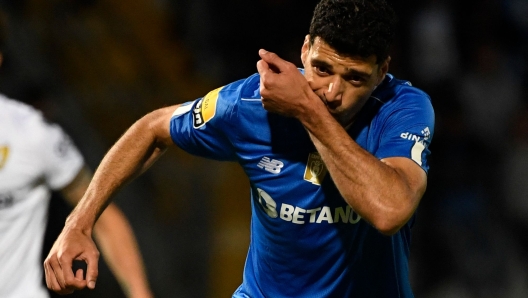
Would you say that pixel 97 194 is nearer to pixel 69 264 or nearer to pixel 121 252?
pixel 69 264

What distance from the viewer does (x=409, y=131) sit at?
2.78 meters

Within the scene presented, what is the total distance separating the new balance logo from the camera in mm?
3016

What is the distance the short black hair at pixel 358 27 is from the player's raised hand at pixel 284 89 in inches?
7.4

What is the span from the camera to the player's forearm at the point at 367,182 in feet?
8.25

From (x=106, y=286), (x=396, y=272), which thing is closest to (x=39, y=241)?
(x=396, y=272)

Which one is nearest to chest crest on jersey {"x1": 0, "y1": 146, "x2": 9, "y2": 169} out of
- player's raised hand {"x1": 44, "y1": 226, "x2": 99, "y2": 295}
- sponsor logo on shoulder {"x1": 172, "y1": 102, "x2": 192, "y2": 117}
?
sponsor logo on shoulder {"x1": 172, "y1": 102, "x2": 192, "y2": 117}

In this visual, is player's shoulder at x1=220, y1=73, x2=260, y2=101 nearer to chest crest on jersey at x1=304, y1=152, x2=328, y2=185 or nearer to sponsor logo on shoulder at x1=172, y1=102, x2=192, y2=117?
sponsor logo on shoulder at x1=172, y1=102, x2=192, y2=117

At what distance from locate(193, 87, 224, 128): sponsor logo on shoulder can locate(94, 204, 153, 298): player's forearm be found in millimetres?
771

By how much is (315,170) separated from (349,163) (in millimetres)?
426

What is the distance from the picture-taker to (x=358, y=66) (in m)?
2.72

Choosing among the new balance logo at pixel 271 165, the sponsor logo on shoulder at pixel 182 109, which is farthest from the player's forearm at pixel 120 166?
the new balance logo at pixel 271 165

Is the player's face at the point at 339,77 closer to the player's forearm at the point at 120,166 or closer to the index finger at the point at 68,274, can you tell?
the player's forearm at the point at 120,166

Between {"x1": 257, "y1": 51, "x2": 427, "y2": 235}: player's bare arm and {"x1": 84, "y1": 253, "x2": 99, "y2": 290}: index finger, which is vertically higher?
{"x1": 257, "y1": 51, "x2": 427, "y2": 235}: player's bare arm

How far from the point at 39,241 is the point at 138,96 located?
11.2ft
